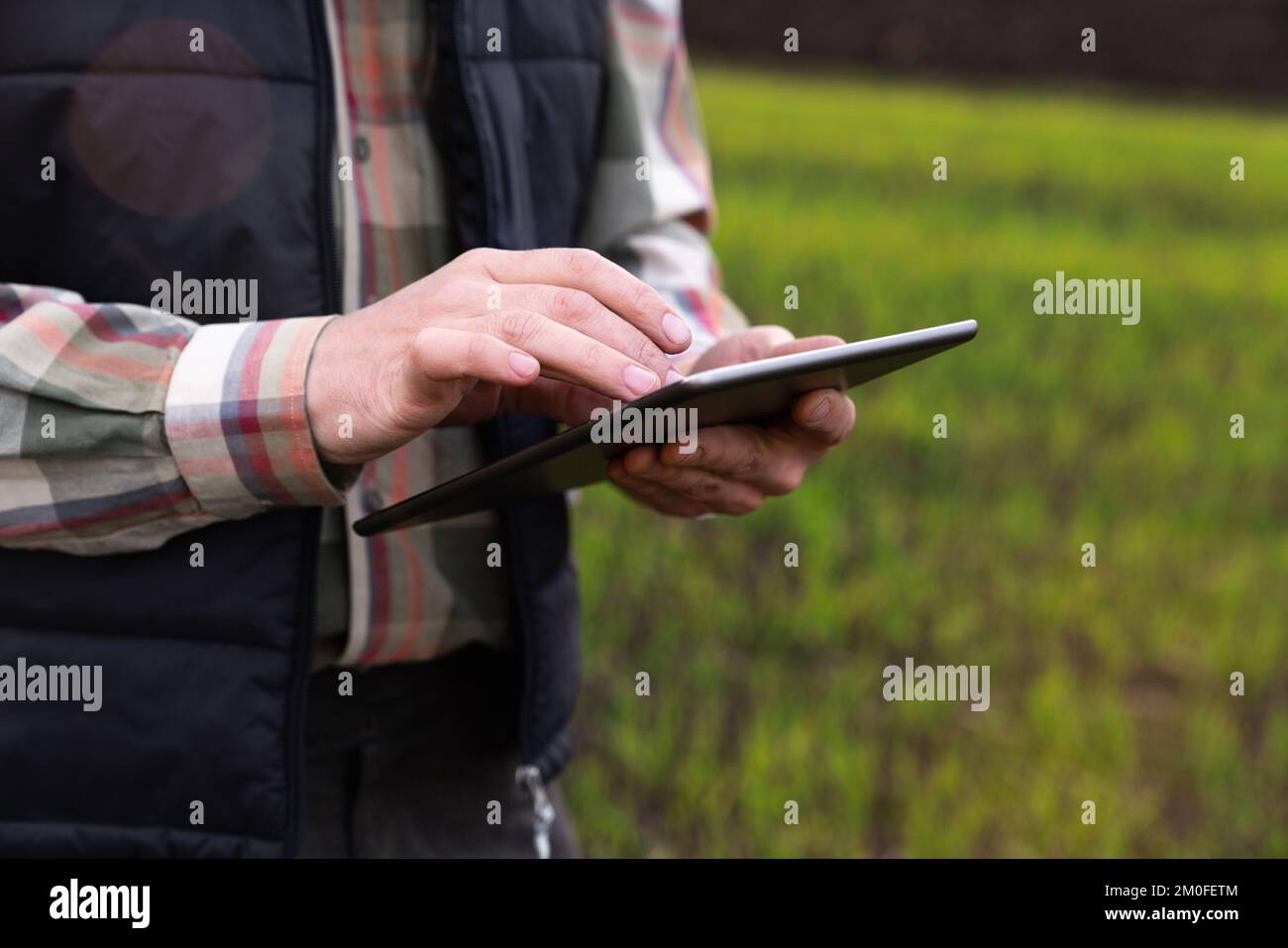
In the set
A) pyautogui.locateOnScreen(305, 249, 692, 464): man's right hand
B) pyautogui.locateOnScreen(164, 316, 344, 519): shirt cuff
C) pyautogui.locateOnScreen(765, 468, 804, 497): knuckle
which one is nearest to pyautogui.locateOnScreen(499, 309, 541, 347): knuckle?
pyautogui.locateOnScreen(305, 249, 692, 464): man's right hand

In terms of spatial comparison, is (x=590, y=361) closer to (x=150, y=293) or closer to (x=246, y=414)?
(x=246, y=414)

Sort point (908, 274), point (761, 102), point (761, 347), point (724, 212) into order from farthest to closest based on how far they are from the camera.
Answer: point (761, 102)
point (724, 212)
point (908, 274)
point (761, 347)

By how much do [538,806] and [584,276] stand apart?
0.61m

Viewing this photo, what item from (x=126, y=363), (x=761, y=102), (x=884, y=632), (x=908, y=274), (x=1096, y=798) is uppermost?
(x=761, y=102)

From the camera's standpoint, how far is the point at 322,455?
39.8 inches

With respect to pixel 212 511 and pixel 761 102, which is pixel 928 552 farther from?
pixel 761 102

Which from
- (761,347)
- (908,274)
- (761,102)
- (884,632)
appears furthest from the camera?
(761,102)

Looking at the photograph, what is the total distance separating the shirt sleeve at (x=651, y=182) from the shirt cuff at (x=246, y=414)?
1.39ft

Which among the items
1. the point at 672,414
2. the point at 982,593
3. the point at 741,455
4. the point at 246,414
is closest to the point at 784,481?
the point at 741,455

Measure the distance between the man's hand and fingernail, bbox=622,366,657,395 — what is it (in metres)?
0.15

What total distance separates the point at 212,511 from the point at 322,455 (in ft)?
0.34

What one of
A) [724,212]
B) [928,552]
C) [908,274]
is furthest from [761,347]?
[724,212]

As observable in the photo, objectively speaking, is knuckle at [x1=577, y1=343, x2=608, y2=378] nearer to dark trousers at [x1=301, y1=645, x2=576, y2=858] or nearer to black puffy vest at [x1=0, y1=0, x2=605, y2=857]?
black puffy vest at [x1=0, y1=0, x2=605, y2=857]

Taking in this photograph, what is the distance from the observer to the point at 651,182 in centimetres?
139
